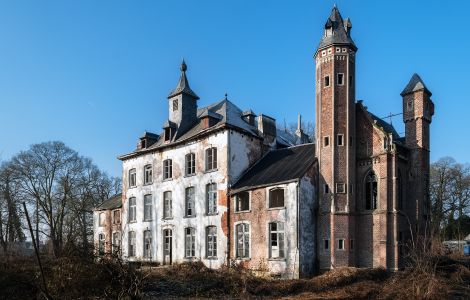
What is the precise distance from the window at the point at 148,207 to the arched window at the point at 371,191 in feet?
50.5

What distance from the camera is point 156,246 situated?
3231cm

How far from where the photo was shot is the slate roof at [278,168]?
25.4 metres

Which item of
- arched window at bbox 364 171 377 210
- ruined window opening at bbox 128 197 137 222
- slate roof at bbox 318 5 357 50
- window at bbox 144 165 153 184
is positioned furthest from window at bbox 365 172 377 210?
ruined window opening at bbox 128 197 137 222

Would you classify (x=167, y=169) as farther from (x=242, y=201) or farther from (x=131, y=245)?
(x=242, y=201)

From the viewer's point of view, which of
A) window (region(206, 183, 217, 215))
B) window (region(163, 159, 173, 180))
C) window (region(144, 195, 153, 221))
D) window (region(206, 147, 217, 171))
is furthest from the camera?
window (region(144, 195, 153, 221))

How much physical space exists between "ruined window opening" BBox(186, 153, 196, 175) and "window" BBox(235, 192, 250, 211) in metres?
4.35

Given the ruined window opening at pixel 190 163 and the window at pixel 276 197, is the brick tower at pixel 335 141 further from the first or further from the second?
the ruined window opening at pixel 190 163

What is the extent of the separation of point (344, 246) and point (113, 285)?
47.1 ft

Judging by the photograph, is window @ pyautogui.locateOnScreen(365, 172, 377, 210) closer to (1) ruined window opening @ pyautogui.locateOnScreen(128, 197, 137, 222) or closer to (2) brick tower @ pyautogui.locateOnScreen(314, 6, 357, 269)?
(2) brick tower @ pyautogui.locateOnScreen(314, 6, 357, 269)

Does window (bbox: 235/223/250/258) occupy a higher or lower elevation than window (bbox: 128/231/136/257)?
higher

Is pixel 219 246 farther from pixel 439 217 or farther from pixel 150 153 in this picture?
pixel 439 217

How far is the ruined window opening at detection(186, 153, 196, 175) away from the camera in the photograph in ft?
100.0

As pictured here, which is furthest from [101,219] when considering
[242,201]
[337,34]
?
[337,34]

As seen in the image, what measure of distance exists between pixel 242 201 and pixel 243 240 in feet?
7.47
